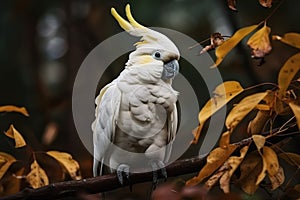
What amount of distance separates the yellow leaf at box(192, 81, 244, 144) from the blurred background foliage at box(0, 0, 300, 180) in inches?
53.3

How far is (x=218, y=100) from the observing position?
1.17 meters

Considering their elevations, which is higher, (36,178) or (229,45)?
(229,45)

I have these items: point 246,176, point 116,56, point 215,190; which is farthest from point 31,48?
point 246,176

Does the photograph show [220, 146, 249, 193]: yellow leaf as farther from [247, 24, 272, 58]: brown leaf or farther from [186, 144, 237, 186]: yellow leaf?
[247, 24, 272, 58]: brown leaf

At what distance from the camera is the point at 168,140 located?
5.41ft

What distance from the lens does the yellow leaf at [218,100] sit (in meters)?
1.13

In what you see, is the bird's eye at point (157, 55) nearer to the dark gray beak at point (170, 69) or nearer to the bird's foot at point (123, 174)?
the dark gray beak at point (170, 69)

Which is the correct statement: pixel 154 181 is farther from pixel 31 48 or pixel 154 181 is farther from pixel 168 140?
pixel 31 48

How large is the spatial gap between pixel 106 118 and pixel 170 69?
0.72 feet

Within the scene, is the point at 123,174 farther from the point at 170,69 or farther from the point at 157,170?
the point at 170,69

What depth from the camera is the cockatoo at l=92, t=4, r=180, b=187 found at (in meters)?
1.52

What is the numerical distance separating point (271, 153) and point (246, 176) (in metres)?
0.11

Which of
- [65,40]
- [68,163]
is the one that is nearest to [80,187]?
[68,163]

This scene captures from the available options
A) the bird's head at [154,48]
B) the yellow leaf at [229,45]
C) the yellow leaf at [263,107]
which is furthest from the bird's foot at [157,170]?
the yellow leaf at [229,45]
